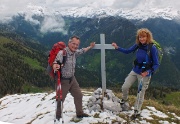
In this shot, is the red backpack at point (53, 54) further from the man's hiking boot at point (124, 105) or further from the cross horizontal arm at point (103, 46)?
the man's hiking boot at point (124, 105)

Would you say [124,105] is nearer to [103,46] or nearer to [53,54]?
[103,46]

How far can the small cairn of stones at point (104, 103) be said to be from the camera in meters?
16.8

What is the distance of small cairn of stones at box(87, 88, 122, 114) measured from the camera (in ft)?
55.1

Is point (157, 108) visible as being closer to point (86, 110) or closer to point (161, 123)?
point (161, 123)

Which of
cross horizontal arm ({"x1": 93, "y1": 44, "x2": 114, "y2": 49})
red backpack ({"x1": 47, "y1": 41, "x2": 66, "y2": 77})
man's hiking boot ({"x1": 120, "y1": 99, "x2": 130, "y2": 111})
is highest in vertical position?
cross horizontal arm ({"x1": 93, "y1": 44, "x2": 114, "y2": 49})

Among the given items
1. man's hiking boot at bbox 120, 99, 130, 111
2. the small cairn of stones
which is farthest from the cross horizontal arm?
man's hiking boot at bbox 120, 99, 130, 111

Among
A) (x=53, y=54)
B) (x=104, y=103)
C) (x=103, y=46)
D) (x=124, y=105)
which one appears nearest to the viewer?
(x=53, y=54)

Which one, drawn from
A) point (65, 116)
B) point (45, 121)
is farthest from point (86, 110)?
point (45, 121)

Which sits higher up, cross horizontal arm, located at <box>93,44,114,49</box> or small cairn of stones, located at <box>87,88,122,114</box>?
cross horizontal arm, located at <box>93,44,114,49</box>

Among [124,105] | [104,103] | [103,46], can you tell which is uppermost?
[103,46]

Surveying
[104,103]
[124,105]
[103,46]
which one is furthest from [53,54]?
[124,105]

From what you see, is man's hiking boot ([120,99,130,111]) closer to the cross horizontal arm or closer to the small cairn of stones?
the small cairn of stones

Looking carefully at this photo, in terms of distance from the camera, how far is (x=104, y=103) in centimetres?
1694

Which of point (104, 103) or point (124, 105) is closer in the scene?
point (104, 103)
